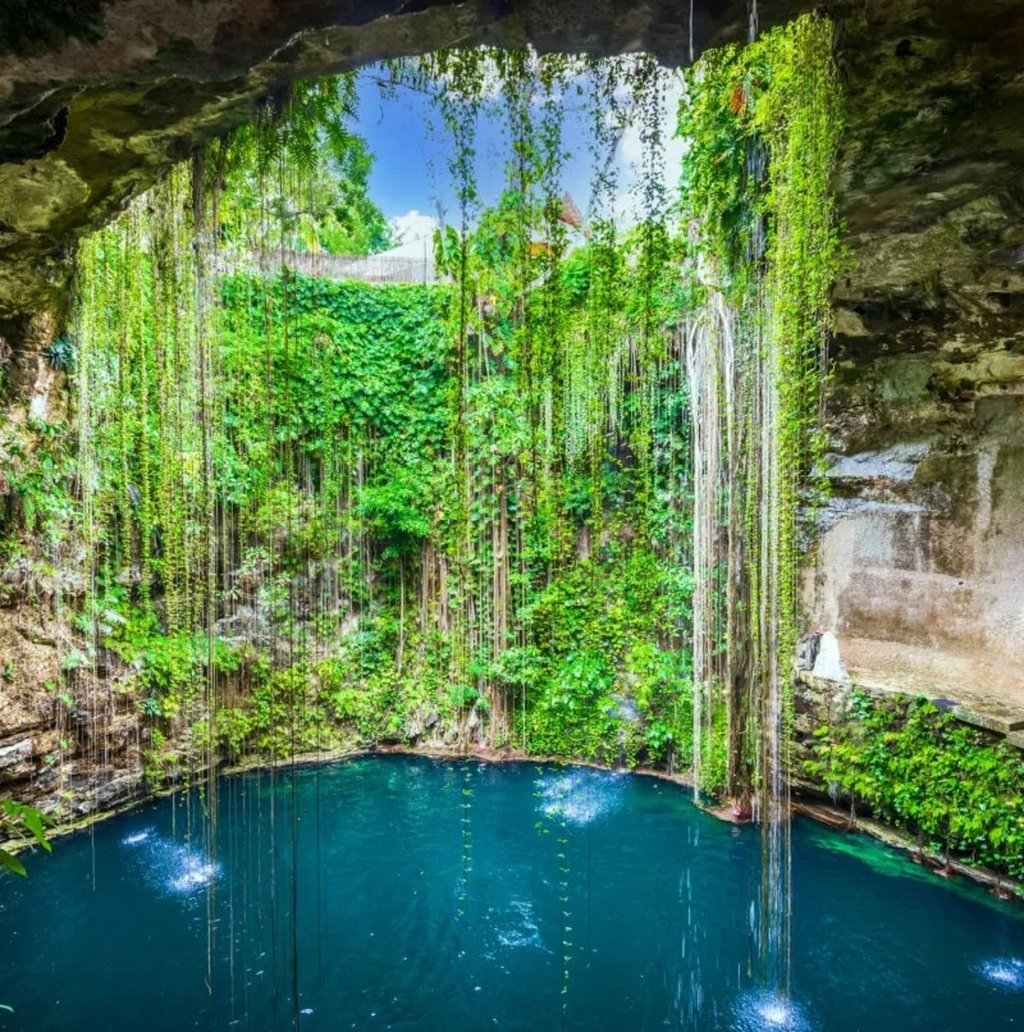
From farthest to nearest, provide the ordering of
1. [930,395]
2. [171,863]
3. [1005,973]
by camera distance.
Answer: [930,395] → [171,863] → [1005,973]

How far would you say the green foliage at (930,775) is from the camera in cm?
404

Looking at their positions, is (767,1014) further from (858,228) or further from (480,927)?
(858,228)

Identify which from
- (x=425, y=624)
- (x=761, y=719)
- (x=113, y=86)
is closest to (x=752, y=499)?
(x=761, y=719)

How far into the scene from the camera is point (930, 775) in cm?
432

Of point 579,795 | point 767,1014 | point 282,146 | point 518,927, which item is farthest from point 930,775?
point 282,146

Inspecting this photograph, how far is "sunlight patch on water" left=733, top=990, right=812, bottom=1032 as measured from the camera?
314cm

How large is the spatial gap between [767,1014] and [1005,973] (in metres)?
1.32

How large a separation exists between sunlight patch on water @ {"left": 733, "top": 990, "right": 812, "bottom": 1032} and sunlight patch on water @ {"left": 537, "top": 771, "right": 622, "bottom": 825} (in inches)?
73.0

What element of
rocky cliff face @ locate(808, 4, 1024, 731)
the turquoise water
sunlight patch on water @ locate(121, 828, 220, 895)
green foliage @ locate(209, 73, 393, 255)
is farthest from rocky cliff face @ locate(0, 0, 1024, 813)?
the turquoise water

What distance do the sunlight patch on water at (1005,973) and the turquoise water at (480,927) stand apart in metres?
0.01

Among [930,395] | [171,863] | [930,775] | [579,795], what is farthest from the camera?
[579,795]

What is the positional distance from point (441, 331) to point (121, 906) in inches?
212

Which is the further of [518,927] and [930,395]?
[930,395]

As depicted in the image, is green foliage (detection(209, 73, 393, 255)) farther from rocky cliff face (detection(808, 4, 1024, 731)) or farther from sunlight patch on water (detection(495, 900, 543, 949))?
sunlight patch on water (detection(495, 900, 543, 949))
